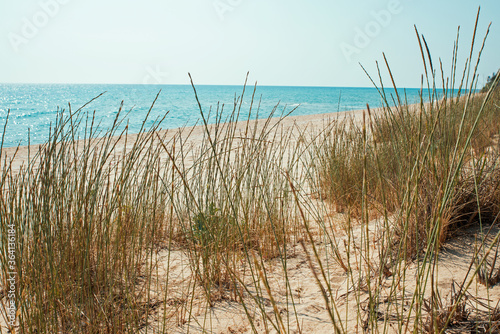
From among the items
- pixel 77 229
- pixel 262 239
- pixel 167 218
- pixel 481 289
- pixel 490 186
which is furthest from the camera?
pixel 167 218

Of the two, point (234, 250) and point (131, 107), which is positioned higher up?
point (131, 107)

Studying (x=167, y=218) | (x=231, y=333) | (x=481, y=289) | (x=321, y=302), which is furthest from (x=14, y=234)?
(x=481, y=289)

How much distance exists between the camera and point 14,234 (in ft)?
3.86

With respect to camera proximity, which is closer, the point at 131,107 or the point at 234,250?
the point at 234,250

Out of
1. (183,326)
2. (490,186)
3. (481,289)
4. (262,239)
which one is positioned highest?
(490,186)

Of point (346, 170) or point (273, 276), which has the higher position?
point (346, 170)

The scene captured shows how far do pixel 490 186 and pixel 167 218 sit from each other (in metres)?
1.73

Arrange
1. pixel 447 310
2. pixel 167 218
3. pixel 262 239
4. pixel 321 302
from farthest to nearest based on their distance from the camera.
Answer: pixel 167 218
pixel 262 239
pixel 321 302
pixel 447 310

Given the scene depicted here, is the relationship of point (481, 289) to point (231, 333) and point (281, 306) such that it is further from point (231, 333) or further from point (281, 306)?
point (231, 333)

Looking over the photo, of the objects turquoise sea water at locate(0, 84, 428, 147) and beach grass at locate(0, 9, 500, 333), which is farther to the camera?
turquoise sea water at locate(0, 84, 428, 147)

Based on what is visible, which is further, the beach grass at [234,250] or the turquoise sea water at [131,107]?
the turquoise sea water at [131,107]

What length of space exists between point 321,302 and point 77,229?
0.95 metres

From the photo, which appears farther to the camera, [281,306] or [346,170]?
[346,170]

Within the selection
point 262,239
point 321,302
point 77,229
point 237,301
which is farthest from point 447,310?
point 77,229
